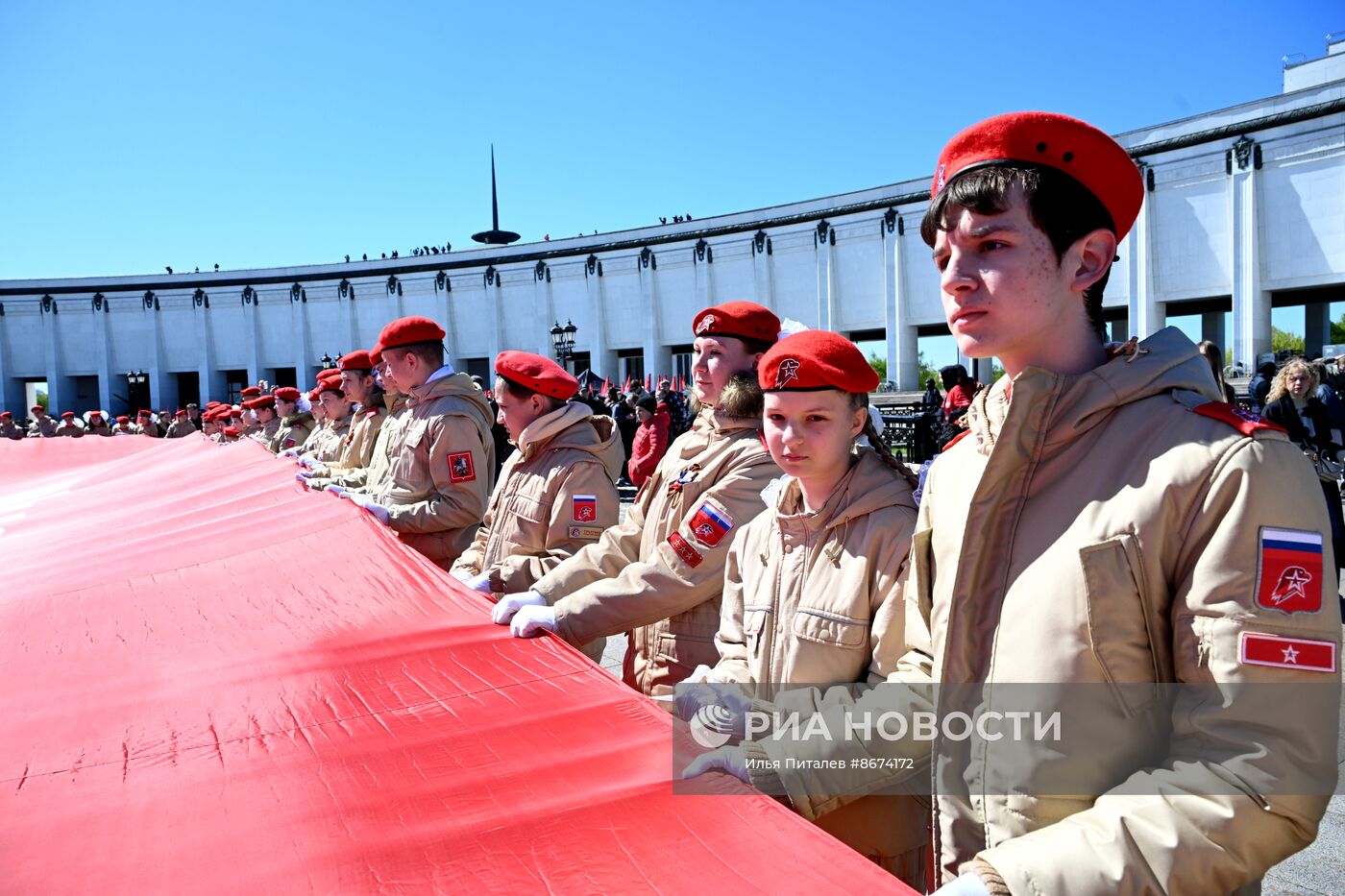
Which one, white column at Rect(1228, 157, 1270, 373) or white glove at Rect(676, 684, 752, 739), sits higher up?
white column at Rect(1228, 157, 1270, 373)

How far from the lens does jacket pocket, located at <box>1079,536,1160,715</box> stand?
1.13m

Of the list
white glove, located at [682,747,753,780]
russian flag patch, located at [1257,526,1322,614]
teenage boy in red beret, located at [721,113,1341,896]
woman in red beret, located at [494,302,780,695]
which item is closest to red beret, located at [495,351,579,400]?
woman in red beret, located at [494,302,780,695]

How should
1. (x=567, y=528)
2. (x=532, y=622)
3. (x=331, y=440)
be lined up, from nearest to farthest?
(x=532, y=622), (x=567, y=528), (x=331, y=440)

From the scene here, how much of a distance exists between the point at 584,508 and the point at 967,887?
2.76m

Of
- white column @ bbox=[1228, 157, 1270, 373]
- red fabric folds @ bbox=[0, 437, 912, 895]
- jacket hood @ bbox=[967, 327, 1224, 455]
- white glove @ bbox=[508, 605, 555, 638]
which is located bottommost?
red fabric folds @ bbox=[0, 437, 912, 895]

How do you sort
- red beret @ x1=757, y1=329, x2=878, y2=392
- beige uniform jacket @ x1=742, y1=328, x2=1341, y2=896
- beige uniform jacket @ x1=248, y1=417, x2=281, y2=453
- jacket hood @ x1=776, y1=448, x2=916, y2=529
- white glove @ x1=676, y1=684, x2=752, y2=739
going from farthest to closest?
beige uniform jacket @ x1=248, y1=417, x2=281, y2=453
red beret @ x1=757, y1=329, x2=878, y2=392
jacket hood @ x1=776, y1=448, x2=916, y2=529
white glove @ x1=676, y1=684, x2=752, y2=739
beige uniform jacket @ x1=742, y1=328, x2=1341, y2=896

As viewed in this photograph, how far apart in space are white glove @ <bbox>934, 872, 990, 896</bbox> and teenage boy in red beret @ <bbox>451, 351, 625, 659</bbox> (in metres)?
2.61

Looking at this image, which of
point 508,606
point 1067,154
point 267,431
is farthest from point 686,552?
point 267,431

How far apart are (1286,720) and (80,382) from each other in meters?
57.0

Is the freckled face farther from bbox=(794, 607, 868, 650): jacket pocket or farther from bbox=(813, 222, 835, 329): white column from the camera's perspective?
bbox=(813, 222, 835, 329): white column

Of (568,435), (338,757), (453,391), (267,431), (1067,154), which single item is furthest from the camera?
(267,431)

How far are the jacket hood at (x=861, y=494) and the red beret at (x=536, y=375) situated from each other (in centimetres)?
191

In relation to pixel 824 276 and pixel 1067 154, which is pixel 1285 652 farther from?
pixel 824 276

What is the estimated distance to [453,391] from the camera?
504cm
